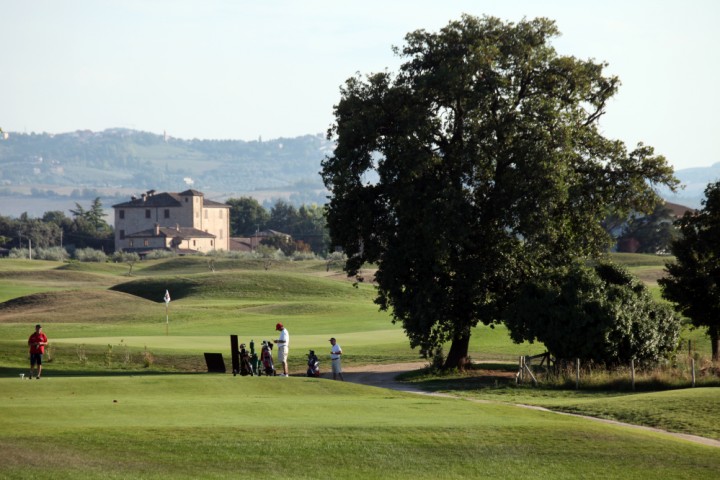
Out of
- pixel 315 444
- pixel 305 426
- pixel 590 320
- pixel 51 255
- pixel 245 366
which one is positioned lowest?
pixel 315 444

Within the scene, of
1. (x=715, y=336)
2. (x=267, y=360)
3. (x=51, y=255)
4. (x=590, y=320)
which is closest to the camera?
(x=267, y=360)

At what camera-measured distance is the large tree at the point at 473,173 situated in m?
42.0

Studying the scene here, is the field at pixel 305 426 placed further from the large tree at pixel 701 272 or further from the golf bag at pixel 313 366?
the large tree at pixel 701 272

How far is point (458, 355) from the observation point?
46.2 metres

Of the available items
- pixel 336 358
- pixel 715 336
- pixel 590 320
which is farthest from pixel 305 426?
pixel 715 336

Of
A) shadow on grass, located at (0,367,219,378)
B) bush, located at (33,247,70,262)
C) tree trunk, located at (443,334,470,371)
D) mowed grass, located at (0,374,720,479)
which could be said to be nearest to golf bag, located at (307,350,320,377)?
shadow on grass, located at (0,367,219,378)

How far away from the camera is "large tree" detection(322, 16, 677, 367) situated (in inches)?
1654

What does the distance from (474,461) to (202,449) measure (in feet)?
17.0

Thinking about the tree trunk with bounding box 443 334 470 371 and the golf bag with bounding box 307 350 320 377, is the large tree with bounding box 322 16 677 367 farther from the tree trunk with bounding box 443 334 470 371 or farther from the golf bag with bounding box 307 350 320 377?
the golf bag with bounding box 307 350 320 377

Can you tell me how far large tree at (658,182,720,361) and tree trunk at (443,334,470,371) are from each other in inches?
372

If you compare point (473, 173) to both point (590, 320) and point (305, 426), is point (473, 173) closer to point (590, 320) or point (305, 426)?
point (590, 320)

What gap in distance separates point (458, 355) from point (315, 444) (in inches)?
988

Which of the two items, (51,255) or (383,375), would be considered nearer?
(383,375)

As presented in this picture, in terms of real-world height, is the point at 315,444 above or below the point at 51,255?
below
